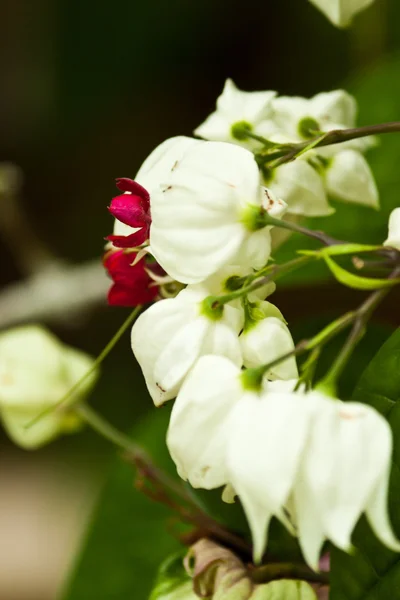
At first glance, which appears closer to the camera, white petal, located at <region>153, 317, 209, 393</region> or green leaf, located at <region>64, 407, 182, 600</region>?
white petal, located at <region>153, 317, 209, 393</region>

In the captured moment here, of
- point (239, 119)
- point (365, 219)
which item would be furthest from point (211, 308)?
point (365, 219)

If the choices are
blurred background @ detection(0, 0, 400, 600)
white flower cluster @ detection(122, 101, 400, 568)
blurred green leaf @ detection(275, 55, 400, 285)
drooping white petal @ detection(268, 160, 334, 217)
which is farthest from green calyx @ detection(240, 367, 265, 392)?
blurred background @ detection(0, 0, 400, 600)

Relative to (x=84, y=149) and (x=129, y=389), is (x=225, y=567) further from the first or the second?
(x=84, y=149)

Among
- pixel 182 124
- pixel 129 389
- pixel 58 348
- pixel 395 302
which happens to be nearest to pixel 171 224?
pixel 58 348

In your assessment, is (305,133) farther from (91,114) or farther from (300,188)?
(91,114)

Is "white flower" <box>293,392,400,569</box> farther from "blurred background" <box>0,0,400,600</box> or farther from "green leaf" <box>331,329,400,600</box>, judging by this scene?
"blurred background" <box>0,0,400,600</box>

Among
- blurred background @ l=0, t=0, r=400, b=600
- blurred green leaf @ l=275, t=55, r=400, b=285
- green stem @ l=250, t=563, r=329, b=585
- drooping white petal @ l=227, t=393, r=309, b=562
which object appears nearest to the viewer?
drooping white petal @ l=227, t=393, r=309, b=562

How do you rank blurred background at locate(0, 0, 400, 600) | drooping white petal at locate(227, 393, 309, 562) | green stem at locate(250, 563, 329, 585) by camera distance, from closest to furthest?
drooping white petal at locate(227, 393, 309, 562) < green stem at locate(250, 563, 329, 585) < blurred background at locate(0, 0, 400, 600)
